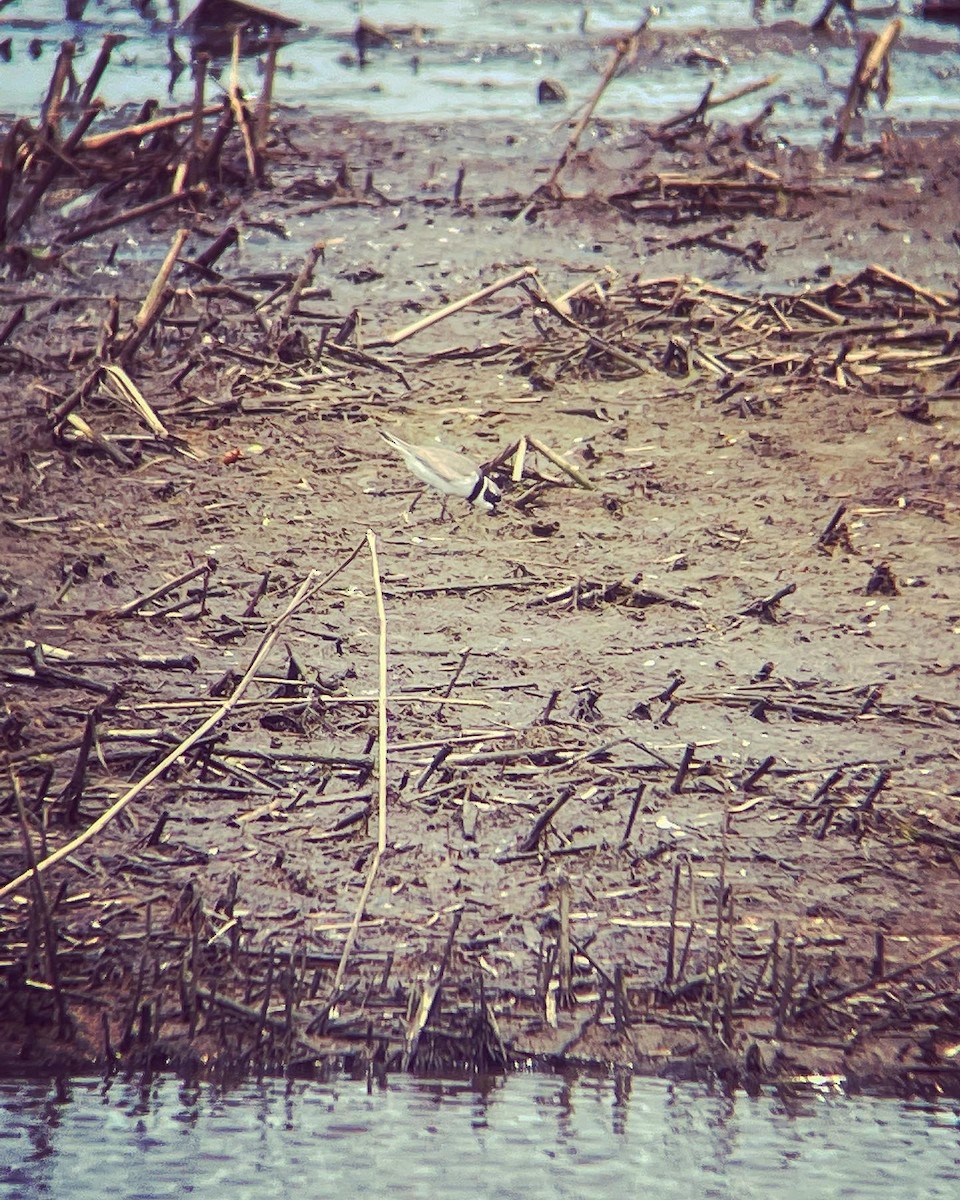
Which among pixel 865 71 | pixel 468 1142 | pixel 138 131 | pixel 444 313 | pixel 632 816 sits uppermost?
pixel 865 71

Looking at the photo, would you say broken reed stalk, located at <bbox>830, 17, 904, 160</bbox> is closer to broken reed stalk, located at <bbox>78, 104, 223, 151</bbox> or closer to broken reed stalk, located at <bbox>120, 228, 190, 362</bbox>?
broken reed stalk, located at <bbox>78, 104, 223, 151</bbox>

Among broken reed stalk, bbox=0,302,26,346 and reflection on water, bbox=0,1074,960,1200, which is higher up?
broken reed stalk, bbox=0,302,26,346

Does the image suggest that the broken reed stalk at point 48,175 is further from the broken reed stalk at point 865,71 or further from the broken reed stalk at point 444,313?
the broken reed stalk at point 865,71

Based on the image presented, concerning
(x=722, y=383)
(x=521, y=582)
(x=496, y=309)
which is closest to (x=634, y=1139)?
(x=521, y=582)

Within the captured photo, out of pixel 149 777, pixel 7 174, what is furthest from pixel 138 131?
pixel 149 777

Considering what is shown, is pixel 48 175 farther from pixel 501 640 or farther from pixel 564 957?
pixel 564 957

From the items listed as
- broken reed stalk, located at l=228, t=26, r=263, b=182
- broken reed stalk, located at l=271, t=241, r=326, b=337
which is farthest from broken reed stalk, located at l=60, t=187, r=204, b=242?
broken reed stalk, located at l=271, t=241, r=326, b=337

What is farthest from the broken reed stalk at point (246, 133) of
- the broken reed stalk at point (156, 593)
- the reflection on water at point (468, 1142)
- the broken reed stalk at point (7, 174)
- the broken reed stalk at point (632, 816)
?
the reflection on water at point (468, 1142)

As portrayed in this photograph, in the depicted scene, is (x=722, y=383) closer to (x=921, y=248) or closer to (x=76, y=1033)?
(x=921, y=248)
